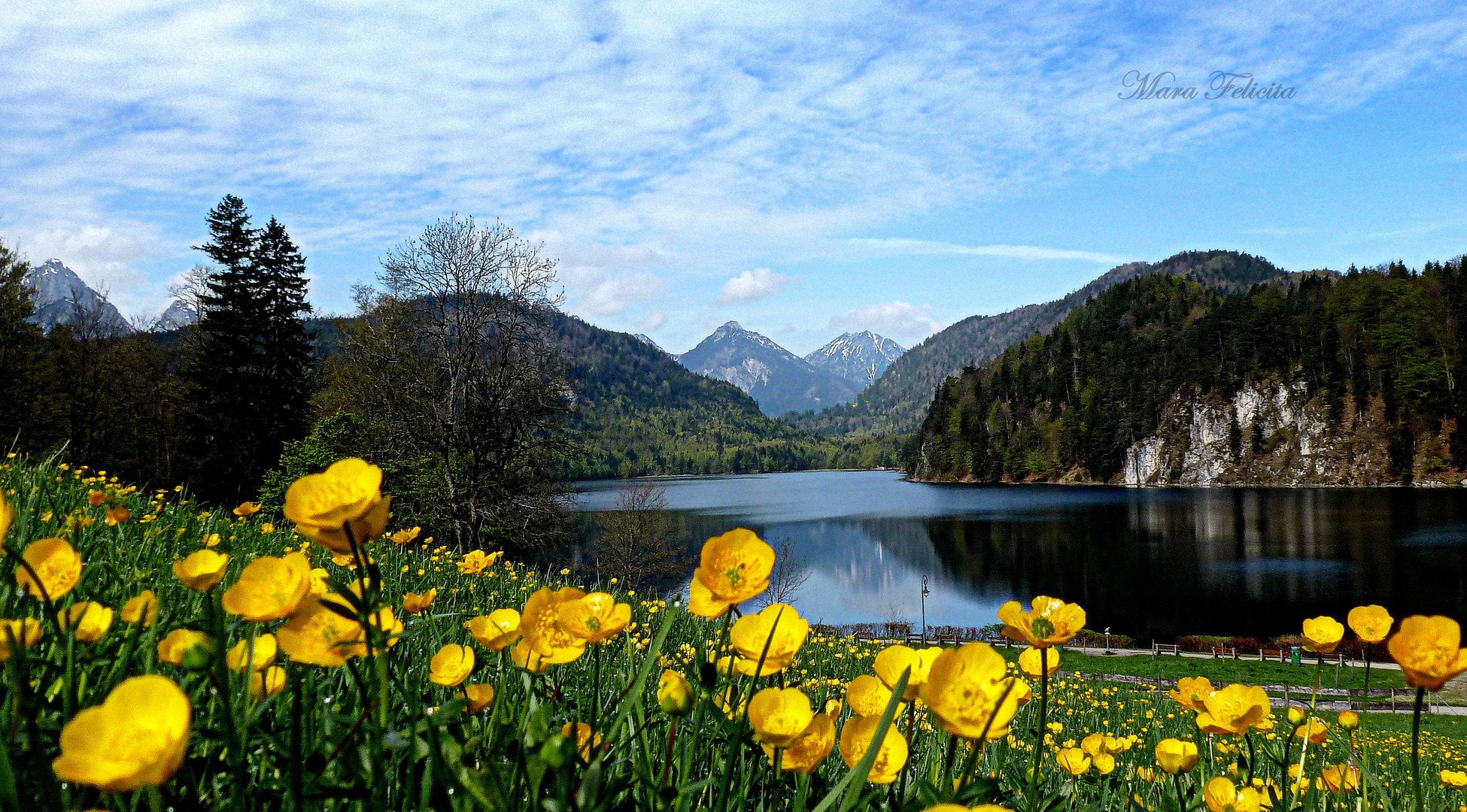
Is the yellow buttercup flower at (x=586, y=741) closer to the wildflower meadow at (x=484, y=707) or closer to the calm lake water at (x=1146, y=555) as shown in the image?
the wildflower meadow at (x=484, y=707)

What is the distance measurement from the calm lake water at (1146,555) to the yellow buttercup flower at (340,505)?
30019mm

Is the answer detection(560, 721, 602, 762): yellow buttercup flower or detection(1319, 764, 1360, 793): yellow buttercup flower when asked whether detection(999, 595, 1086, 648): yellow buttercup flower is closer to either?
detection(560, 721, 602, 762): yellow buttercup flower

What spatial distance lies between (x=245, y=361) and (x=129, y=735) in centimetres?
3300

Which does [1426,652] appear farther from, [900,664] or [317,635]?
[317,635]

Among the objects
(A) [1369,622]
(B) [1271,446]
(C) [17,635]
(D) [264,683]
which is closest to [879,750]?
(D) [264,683]

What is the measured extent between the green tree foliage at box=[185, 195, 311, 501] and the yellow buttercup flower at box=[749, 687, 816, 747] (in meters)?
28.7

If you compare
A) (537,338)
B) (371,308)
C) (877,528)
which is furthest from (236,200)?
(877,528)

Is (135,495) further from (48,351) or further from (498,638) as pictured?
(48,351)

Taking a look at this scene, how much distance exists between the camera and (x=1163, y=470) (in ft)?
→ 328

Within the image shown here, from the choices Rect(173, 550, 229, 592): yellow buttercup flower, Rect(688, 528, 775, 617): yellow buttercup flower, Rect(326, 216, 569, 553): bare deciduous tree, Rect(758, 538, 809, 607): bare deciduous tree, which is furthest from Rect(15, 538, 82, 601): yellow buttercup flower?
Rect(758, 538, 809, 607): bare deciduous tree

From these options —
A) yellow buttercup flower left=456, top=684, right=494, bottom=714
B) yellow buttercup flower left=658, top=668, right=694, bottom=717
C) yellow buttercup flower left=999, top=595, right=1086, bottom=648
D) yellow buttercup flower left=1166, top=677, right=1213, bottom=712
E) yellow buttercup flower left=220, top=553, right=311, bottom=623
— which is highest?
yellow buttercup flower left=220, top=553, right=311, bottom=623

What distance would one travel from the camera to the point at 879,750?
1.05 metres

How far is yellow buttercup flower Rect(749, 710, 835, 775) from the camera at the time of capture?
39.6 inches

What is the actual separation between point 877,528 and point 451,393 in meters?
53.8
